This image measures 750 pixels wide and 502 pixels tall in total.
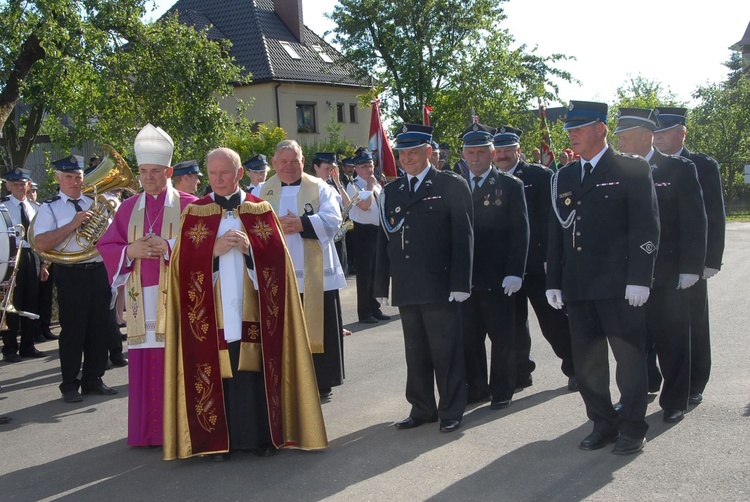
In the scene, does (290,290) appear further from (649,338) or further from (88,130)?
(88,130)

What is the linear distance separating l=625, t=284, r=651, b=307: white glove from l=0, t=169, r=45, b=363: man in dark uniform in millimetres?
6959

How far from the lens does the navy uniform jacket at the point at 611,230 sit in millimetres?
5293

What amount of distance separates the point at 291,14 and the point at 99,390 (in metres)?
39.0

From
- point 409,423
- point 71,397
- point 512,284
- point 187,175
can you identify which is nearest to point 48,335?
point 71,397

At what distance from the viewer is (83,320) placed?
25.2 feet

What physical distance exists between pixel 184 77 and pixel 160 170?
30.8ft

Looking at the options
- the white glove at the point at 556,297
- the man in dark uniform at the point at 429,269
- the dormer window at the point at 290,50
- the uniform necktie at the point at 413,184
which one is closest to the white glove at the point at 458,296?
the man in dark uniform at the point at 429,269

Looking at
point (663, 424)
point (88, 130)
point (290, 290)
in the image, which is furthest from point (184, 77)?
point (663, 424)

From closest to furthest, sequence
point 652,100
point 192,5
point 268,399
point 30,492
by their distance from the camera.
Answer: point 30,492 → point 268,399 → point 192,5 → point 652,100

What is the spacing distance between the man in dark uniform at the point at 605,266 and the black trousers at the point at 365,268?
19.0 feet

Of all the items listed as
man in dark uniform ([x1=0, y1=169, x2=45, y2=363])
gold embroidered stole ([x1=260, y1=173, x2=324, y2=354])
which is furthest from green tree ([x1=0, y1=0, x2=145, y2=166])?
gold embroidered stole ([x1=260, y1=173, x2=324, y2=354])

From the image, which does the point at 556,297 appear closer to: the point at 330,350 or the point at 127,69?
the point at 330,350

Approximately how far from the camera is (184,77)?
50.0ft

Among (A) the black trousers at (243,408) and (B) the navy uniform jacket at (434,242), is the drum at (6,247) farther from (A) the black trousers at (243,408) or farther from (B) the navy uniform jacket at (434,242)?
(B) the navy uniform jacket at (434,242)
